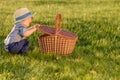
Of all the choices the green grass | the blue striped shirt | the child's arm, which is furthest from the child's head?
the green grass

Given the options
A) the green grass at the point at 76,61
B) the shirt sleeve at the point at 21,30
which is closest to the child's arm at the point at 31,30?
the shirt sleeve at the point at 21,30

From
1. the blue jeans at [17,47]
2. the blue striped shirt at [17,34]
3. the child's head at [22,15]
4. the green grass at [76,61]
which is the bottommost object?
the green grass at [76,61]

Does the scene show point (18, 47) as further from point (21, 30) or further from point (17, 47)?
point (21, 30)

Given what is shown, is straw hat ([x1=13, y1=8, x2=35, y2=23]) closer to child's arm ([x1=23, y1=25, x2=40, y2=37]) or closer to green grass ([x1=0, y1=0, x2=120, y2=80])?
child's arm ([x1=23, y1=25, x2=40, y2=37])

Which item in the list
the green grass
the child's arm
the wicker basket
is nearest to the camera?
the green grass

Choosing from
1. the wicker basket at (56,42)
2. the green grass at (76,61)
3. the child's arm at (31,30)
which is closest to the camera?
the green grass at (76,61)

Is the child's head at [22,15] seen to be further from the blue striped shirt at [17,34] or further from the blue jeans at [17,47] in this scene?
the blue jeans at [17,47]

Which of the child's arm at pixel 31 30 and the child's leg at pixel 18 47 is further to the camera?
the child's leg at pixel 18 47

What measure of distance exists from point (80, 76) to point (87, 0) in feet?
49.4

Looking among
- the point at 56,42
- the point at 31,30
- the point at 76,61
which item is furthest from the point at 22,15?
the point at 76,61

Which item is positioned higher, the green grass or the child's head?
the child's head

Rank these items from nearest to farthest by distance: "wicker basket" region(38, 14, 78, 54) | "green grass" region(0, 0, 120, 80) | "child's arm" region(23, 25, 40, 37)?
"green grass" region(0, 0, 120, 80) → "child's arm" region(23, 25, 40, 37) → "wicker basket" region(38, 14, 78, 54)

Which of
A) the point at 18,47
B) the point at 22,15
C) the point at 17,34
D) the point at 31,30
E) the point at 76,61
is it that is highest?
the point at 22,15

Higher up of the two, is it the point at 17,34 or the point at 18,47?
the point at 17,34
